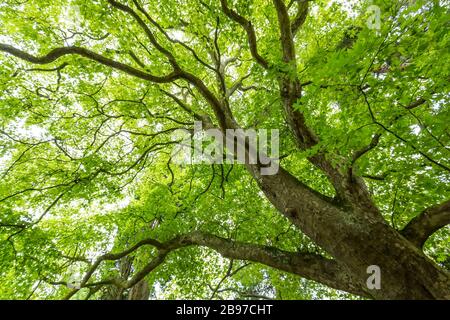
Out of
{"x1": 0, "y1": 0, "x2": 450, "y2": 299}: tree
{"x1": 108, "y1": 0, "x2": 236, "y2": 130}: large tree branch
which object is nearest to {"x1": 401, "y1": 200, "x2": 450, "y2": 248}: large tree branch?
{"x1": 0, "y1": 0, "x2": 450, "y2": 299}: tree

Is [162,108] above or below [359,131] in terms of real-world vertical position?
above

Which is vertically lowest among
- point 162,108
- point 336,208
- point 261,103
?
point 336,208

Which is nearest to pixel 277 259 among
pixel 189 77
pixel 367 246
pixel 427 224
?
pixel 367 246

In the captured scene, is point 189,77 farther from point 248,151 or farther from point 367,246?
point 367,246

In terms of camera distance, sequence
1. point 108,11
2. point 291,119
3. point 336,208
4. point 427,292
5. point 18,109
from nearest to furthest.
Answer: point 427,292, point 336,208, point 291,119, point 108,11, point 18,109

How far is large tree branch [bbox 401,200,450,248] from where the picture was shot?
9.57 ft

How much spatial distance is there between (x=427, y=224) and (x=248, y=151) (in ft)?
9.31

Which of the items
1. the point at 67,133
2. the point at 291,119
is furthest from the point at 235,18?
the point at 67,133

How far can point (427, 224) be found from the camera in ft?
9.95

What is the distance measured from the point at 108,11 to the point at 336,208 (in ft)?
19.6

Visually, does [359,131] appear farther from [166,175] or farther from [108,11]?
[166,175]

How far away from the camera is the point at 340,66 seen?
2.29 meters

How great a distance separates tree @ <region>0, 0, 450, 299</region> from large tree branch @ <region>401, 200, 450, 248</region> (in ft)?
0.05

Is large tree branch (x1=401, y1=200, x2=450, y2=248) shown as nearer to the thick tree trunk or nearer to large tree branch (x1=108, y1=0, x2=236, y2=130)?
the thick tree trunk
